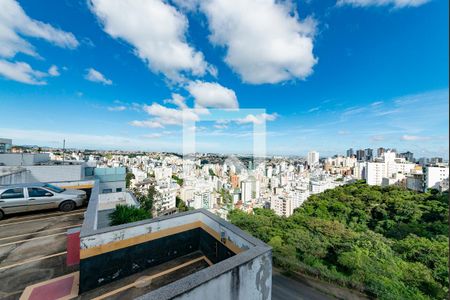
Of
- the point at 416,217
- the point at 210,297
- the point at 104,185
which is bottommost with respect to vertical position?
the point at 416,217

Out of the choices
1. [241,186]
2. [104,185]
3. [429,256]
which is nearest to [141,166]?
[241,186]

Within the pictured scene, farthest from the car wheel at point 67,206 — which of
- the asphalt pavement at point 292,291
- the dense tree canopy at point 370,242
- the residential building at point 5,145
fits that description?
the residential building at point 5,145

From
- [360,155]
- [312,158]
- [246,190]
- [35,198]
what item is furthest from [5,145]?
[360,155]

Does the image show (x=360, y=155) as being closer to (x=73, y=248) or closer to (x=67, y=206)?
(x=67, y=206)

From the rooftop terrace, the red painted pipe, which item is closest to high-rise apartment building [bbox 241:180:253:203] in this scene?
the rooftop terrace

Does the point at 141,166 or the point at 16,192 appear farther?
the point at 141,166

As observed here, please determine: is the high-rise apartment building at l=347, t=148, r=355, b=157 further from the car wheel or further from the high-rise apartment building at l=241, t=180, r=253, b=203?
the car wheel

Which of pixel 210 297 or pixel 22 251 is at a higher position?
pixel 210 297

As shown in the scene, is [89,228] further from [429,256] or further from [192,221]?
[429,256]
